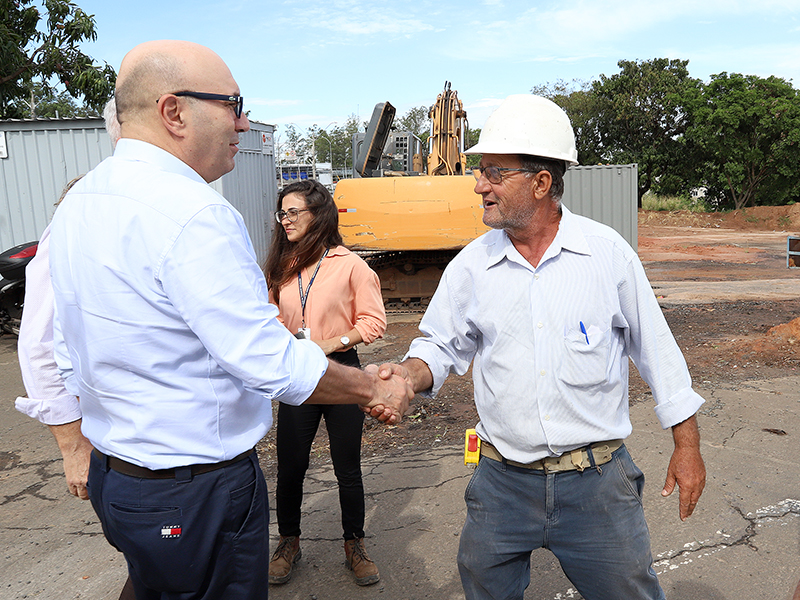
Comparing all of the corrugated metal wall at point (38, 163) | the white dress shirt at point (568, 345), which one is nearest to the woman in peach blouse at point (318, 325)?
the white dress shirt at point (568, 345)

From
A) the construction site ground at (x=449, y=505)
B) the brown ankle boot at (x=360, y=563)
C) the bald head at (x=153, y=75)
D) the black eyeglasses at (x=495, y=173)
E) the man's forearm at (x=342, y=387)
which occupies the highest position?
the bald head at (x=153, y=75)

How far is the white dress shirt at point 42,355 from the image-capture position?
2578 millimetres

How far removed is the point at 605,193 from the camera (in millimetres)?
16969

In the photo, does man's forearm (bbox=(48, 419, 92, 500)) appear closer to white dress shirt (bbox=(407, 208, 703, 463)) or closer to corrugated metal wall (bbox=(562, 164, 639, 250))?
white dress shirt (bbox=(407, 208, 703, 463))

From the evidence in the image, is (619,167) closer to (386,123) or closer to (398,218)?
(386,123)

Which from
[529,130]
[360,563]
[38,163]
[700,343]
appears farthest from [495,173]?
[38,163]

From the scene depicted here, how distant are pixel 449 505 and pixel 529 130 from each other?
107 inches

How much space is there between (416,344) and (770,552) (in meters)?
2.44

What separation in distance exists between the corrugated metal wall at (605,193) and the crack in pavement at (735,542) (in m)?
13.1

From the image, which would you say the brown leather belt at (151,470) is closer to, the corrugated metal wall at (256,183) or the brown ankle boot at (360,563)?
the brown ankle boot at (360,563)

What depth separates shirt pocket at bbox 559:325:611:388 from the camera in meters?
2.33

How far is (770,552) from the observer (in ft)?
12.3

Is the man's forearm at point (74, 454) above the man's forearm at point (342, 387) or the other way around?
the other way around

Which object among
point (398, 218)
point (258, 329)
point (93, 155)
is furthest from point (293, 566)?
point (93, 155)
